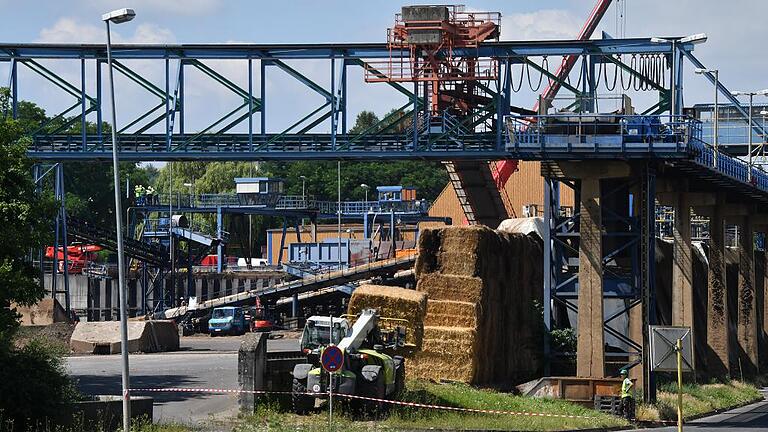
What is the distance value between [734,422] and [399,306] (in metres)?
10.1

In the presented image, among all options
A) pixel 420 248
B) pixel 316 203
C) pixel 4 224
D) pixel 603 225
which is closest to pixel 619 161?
pixel 603 225

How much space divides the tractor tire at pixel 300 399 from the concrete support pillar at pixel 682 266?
26.0 metres

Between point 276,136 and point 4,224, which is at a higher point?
point 276,136

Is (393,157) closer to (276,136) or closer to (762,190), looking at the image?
(276,136)

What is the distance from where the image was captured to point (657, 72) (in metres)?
54.4

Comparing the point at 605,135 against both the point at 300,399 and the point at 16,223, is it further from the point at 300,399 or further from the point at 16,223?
the point at 16,223

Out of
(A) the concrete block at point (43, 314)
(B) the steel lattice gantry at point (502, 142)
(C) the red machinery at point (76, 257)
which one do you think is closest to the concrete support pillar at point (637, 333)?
(B) the steel lattice gantry at point (502, 142)

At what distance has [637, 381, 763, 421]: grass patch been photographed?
40.4m

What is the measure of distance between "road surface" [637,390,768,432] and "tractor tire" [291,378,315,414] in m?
8.63

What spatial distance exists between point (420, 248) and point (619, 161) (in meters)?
6.48

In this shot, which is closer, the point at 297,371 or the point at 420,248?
the point at 297,371

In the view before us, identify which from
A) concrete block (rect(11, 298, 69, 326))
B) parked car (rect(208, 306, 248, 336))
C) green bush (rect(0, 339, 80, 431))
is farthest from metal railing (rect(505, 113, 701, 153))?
parked car (rect(208, 306, 248, 336))

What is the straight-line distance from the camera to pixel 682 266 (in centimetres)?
5700

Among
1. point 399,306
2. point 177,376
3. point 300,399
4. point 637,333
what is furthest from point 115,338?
point 300,399
